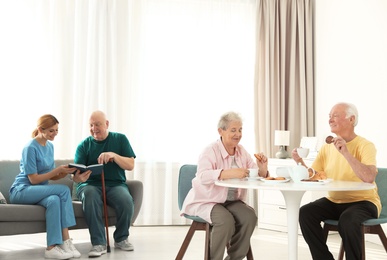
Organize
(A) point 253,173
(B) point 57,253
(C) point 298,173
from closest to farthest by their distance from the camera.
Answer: (C) point 298,173, (A) point 253,173, (B) point 57,253

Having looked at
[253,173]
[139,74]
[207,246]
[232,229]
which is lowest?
[207,246]

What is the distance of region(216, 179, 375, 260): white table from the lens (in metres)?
3.25

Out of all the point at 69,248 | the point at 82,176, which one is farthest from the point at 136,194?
the point at 69,248

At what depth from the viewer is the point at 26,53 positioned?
6121 millimetres

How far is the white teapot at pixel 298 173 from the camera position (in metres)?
3.48

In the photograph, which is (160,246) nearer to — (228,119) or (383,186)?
(228,119)

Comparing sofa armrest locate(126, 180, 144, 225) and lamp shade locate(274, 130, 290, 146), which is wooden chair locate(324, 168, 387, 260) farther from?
lamp shade locate(274, 130, 290, 146)

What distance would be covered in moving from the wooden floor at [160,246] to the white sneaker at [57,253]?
0.50 feet

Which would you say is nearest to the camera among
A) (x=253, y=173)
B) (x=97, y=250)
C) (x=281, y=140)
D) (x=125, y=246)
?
(x=253, y=173)

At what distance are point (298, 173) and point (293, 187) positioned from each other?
9.9 inches

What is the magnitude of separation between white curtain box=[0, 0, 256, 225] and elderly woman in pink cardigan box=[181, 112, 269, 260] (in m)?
2.52

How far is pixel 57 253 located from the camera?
4.61 metres

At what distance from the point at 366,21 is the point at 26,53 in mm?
3305

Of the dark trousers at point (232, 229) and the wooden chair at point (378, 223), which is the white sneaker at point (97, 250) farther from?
the wooden chair at point (378, 223)
